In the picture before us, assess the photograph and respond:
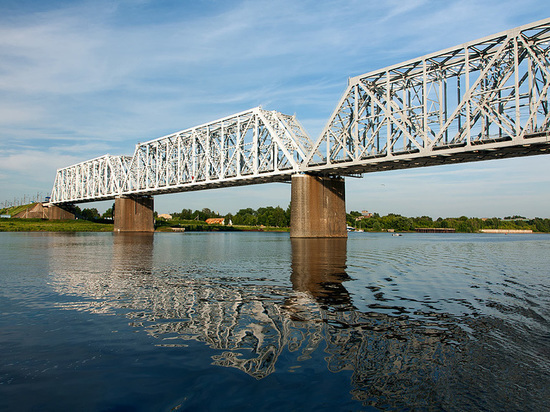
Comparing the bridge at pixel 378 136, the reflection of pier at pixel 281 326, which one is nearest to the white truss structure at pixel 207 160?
the bridge at pixel 378 136

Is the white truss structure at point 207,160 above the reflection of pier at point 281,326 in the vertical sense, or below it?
above

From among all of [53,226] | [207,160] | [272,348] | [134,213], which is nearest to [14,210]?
[53,226]

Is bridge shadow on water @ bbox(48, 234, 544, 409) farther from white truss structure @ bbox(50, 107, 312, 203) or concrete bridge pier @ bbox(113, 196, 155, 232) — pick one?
concrete bridge pier @ bbox(113, 196, 155, 232)

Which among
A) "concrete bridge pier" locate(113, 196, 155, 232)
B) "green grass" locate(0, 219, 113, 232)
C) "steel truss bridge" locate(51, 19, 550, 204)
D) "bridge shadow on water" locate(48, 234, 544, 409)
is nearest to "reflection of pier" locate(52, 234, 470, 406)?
"bridge shadow on water" locate(48, 234, 544, 409)

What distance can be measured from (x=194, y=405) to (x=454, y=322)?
8.02m

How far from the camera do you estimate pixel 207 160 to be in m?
101

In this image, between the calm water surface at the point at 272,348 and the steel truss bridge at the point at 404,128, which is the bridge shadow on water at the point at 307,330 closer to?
the calm water surface at the point at 272,348

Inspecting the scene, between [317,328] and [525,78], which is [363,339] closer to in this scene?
[317,328]

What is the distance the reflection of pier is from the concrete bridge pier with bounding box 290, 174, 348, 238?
50.1m

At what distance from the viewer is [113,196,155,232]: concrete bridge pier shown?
4941 inches

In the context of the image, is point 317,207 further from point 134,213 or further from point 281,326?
point 134,213

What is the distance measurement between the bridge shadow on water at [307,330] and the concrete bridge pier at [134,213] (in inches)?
4444

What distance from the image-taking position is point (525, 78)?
1901 inches

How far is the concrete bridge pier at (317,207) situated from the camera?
68.8 m
